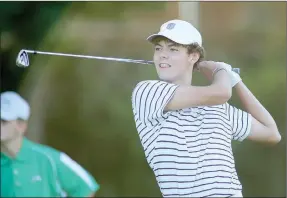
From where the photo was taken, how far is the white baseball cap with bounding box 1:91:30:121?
9.29ft

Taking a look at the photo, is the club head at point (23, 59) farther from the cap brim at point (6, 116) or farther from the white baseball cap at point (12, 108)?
the cap brim at point (6, 116)

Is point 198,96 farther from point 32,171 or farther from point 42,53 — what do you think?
point 42,53

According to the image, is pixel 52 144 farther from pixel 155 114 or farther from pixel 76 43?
pixel 155 114

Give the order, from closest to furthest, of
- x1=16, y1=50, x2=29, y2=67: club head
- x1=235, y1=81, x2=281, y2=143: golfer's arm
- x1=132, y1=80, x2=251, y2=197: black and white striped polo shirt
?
x1=132, y1=80, x2=251, y2=197: black and white striped polo shirt < x1=235, y1=81, x2=281, y2=143: golfer's arm < x1=16, y1=50, x2=29, y2=67: club head

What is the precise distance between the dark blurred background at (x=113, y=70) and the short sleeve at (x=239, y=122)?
0.59 m

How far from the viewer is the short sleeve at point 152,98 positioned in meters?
2.62

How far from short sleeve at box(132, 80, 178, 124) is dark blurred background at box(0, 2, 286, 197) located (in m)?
0.75

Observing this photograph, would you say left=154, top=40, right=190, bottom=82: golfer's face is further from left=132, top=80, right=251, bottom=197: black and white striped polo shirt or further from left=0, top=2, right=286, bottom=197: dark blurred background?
left=0, top=2, right=286, bottom=197: dark blurred background

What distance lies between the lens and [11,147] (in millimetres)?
2811

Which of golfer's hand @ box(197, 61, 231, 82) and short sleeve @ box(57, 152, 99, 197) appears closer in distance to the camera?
short sleeve @ box(57, 152, 99, 197)

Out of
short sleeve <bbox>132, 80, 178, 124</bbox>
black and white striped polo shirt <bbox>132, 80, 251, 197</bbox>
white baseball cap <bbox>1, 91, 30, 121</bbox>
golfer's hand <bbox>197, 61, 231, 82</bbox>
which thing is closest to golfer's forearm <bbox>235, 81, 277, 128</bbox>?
golfer's hand <bbox>197, 61, 231, 82</bbox>

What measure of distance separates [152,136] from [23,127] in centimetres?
53

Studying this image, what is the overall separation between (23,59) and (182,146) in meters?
0.83

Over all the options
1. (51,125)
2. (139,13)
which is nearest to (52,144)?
(51,125)
